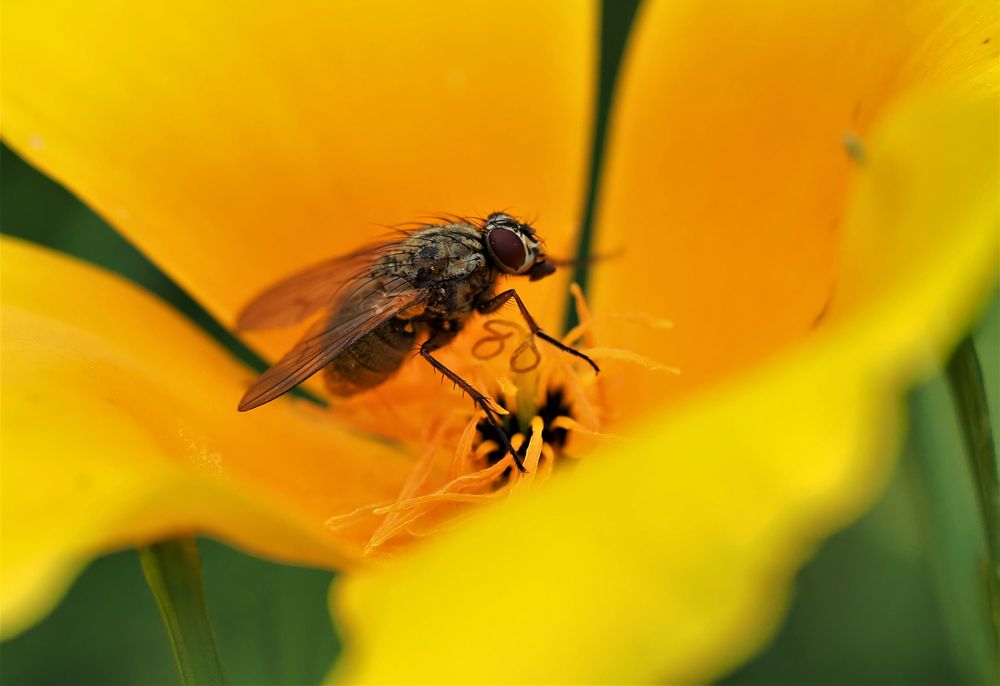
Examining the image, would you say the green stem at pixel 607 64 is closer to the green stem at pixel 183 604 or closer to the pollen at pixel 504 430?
the pollen at pixel 504 430

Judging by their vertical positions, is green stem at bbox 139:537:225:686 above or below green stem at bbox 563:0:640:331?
above

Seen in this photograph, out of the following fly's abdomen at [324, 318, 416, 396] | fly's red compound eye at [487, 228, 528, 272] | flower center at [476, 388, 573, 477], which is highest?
fly's red compound eye at [487, 228, 528, 272]

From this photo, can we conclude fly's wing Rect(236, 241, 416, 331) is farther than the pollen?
Yes

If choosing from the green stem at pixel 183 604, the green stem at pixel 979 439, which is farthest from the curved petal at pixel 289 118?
the green stem at pixel 979 439

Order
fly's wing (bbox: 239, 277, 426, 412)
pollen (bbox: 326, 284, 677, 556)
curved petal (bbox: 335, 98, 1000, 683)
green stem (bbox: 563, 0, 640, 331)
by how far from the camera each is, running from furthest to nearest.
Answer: green stem (bbox: 563, 0, 640, 331) < pollen (bbox: 326, 284, 677, 556) < fly's wing (bbox: 239, 277, 426, 412) < curved petal (bbox: 335, 98, 1000, 683)

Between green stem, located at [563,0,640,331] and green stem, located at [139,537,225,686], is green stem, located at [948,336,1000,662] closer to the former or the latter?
green stem, located at [139,537,225,686]

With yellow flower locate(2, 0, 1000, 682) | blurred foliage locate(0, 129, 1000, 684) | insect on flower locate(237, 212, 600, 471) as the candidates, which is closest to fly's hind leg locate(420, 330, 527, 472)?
insect on flower locate(237, 212, 600, 471)
